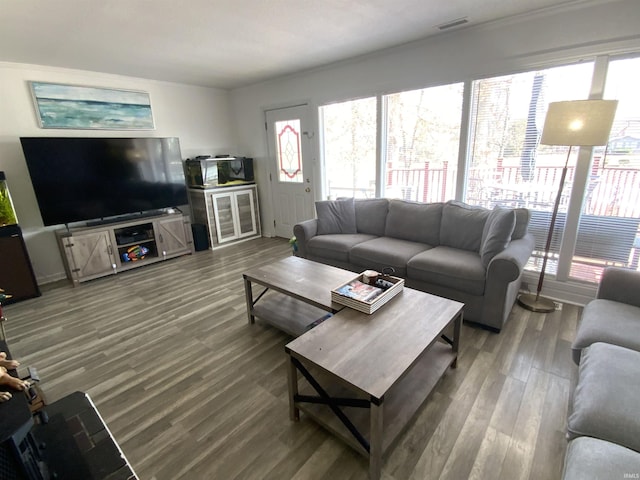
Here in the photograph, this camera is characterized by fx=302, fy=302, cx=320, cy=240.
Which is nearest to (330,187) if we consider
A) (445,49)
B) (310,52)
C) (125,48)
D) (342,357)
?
(310,52)

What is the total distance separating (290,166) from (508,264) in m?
3.46

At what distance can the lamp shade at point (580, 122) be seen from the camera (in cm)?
213

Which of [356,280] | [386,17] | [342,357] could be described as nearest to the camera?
[342,357]

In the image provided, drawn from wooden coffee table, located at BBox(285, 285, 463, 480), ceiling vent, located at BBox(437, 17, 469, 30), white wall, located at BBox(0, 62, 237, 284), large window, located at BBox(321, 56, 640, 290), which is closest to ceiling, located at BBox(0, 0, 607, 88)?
ceiling vent, located at BBox(437, 17, 469, 30)

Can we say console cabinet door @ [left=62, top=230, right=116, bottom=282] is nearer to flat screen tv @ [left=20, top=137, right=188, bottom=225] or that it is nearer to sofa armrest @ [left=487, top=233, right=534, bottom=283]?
flat screen tv @ [left=20, top=137, right=188, bottom=225]

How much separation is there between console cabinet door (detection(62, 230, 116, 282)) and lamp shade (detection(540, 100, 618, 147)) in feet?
15.3

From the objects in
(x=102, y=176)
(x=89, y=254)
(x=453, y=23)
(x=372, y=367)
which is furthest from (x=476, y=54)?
(x=89, y=254)

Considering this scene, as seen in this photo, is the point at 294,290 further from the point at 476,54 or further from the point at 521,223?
the point at 476,54

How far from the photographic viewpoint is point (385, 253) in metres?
2.87

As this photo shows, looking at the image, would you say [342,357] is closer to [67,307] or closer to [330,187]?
[67,307]

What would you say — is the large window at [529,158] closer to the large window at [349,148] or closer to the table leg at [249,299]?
the large window at [349,148]

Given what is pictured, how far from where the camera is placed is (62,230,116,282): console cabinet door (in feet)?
11.4

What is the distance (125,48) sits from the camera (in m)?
2.94

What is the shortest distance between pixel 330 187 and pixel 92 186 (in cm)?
303
